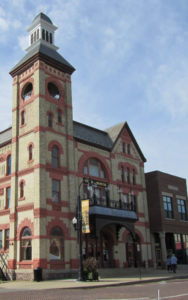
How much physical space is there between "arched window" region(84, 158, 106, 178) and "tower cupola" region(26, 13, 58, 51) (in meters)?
13.2

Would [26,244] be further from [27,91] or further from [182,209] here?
[182,209]

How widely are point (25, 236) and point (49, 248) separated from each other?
→ 2626 millimetres

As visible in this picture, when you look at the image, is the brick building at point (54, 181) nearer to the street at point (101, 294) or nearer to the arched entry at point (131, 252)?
the arched entry at point (131, 252)

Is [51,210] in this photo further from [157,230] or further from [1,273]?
[157,230]

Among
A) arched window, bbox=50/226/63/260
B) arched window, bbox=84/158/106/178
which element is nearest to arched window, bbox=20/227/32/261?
arched window, bbox=50/226/63/260

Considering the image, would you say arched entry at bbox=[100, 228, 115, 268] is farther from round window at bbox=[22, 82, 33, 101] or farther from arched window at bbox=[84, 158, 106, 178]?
round window at bbox=[22, 82, 33, 101]

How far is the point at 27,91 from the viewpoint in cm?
3606

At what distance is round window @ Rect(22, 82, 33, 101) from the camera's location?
115 feet

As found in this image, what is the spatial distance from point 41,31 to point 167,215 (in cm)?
2643

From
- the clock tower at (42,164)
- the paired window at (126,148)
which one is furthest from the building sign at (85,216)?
the paired window at (126,148)

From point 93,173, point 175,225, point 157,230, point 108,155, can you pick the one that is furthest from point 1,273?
point 175,225

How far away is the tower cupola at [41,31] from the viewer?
1474 inches

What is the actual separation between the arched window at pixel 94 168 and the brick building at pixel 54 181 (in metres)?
0.11

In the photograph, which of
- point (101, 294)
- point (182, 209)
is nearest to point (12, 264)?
point (101, 294)
